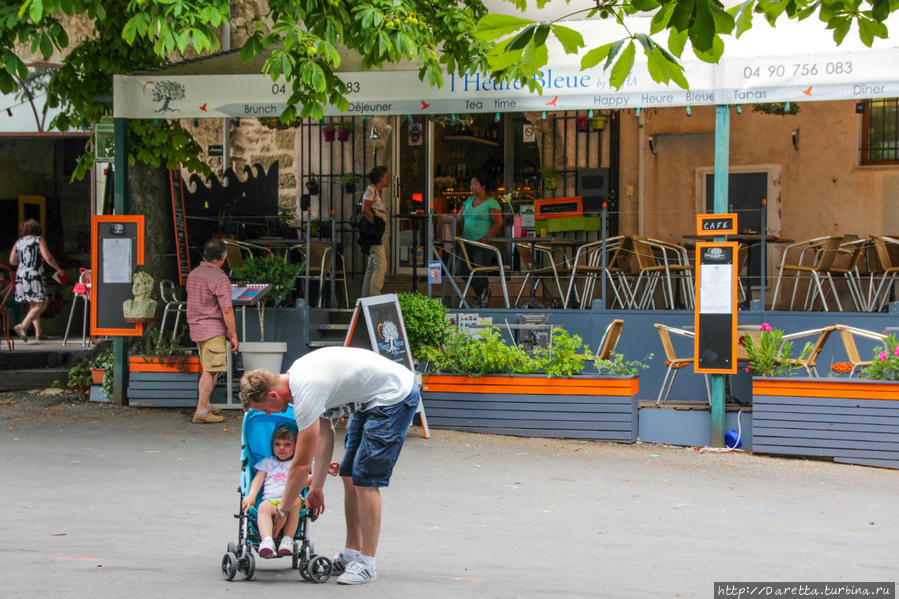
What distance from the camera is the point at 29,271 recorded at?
13.8m

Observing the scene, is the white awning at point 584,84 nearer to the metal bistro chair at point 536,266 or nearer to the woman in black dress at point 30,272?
the metal bistro chair at point 536,266

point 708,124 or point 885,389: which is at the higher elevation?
point 708,124

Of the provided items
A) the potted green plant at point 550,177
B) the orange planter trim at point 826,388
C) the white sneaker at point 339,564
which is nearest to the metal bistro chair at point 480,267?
the potted green plant at point 550,177

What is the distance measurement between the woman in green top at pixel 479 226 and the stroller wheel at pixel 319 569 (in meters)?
7.08

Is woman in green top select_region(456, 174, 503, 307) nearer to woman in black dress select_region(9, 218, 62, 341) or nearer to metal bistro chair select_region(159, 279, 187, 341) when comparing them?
metal bistro chair select_region(159, 279, 187, 341)

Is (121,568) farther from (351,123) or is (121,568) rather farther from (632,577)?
(351,123)

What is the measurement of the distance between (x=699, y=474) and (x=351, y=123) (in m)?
8.43

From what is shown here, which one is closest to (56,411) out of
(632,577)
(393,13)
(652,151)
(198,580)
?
(393,13)

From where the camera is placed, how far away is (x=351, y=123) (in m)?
15.0

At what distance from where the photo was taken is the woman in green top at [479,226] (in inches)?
473

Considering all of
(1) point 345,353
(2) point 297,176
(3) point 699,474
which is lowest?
(3) point 699,474

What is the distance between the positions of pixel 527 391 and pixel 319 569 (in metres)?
4.84

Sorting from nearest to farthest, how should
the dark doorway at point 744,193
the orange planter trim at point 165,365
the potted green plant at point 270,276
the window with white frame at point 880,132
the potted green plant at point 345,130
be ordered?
the orange planter trim at point 165,365 < the potted green plant at point 270,276 < the window with white frame at point 880,132 < the dark doorway at point 744,193 < the potted green plant at point 345,130

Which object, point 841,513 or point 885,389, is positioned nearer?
point 841,513
